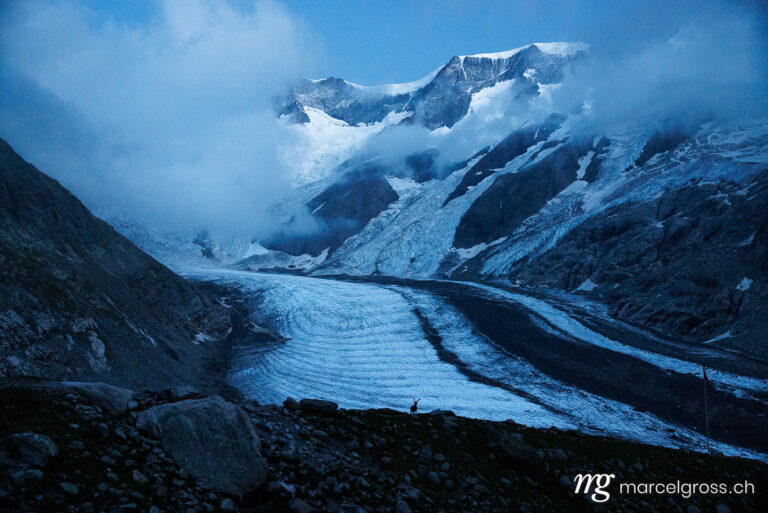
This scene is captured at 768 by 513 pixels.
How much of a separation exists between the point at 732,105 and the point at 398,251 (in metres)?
69.4

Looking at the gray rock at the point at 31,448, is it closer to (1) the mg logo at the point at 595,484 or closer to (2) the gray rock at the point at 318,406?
(2) the gray rock at the point at 318,406

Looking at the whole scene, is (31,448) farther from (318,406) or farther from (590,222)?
(590,222)

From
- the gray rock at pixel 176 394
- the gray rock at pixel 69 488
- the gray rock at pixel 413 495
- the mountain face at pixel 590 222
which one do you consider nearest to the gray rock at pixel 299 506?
the gray rock at pixel 413 495

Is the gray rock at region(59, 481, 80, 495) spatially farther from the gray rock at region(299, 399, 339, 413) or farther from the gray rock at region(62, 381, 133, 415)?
the gray rock at region(299, 399, 339, 413)

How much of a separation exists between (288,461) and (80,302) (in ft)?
58.1

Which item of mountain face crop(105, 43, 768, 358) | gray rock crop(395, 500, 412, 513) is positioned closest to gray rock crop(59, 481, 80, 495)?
gray rock crop(395, 500, 412, 513)

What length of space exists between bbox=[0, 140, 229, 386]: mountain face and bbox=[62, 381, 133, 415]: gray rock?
32.9 feet

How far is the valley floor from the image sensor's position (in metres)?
24.6

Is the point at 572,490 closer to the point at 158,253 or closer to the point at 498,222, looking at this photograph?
the point at 498,222

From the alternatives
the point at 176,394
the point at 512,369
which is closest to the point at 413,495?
the point at 176,394

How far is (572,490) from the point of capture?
919cm

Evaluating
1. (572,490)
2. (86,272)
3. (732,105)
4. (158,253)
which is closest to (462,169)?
(732,105)

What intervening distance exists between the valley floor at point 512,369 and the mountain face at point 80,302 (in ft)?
17.5

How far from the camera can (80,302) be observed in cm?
2055
